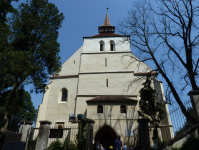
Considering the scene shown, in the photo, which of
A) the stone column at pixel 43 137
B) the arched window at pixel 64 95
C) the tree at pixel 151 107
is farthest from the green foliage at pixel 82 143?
the arched window at pixel 64 95

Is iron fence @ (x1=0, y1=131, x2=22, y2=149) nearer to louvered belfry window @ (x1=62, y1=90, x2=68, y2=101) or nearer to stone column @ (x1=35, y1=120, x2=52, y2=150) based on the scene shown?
stone column @ (x1=35, y1=120, x2=52, y2=150)

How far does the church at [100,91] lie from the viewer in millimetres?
14070

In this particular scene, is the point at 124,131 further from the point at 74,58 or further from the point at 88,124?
the point at 74,58

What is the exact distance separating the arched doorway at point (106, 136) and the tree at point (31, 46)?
6.86 m

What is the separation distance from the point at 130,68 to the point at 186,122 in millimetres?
11298

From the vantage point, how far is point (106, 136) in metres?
15.4

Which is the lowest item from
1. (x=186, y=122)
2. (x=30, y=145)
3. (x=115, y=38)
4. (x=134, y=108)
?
(x=30, y=145)

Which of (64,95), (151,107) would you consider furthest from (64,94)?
(151,107)

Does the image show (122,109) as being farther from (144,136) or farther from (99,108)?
(144,136)

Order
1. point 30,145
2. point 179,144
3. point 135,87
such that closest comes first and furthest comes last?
point 179,144 → point 30,145 → point 135,87

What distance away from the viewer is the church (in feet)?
46.2

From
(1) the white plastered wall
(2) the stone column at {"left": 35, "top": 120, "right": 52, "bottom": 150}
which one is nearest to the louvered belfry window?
(1) the white plastered wall

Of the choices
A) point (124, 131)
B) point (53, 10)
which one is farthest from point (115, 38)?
point (124, 131)

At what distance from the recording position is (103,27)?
26734 millimetres
